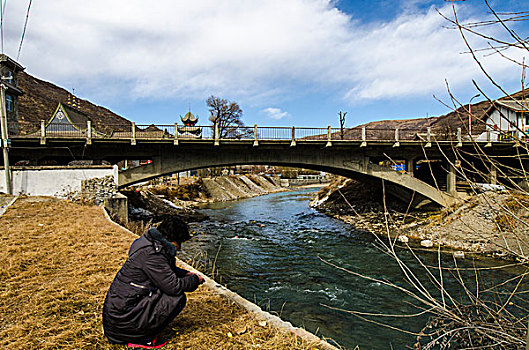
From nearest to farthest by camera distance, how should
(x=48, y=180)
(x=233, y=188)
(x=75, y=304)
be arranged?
(x=75, y=304) → (x=48, y=180) → (x=233, y=188)

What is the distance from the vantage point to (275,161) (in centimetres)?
1916

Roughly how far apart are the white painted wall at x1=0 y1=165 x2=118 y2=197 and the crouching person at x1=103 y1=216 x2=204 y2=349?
13.6m

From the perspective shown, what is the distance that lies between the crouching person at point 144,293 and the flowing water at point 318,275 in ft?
6.28

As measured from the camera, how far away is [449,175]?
2053cm

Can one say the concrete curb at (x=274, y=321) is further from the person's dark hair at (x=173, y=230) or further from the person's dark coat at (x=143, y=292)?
the person's dark hair at (x=173, y=230)

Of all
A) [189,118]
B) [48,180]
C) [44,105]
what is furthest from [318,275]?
[44,105]

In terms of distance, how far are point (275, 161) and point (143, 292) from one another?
643 inches

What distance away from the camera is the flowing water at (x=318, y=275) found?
684 centimetres

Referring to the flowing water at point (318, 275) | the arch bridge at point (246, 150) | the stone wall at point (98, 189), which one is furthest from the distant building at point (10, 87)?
the flowing water at point (318, 275)

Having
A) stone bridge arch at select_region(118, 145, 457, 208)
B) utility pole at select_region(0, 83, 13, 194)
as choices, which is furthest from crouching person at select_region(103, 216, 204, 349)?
stone bridge arch at select_region(118, 145, 457, 208)

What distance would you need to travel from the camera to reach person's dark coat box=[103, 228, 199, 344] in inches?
119

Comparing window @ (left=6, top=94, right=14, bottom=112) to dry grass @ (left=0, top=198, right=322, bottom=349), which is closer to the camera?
dry grass @ (left=0, top=198, right=322, bottom=349)

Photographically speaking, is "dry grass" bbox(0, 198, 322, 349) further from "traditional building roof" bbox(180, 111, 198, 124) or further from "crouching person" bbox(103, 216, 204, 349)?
"traditional building roof" bbox(180, 111, 198, 124)

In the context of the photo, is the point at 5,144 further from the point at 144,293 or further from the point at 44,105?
the point at 44,105
